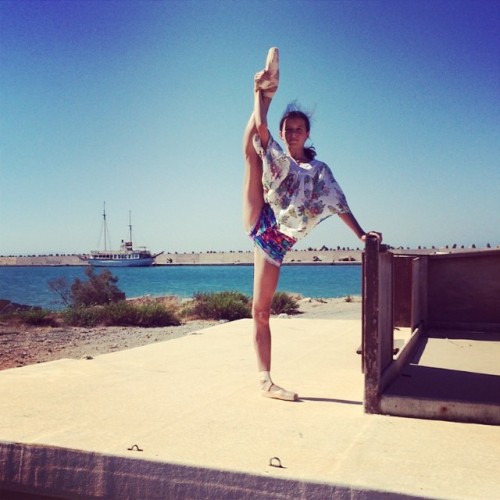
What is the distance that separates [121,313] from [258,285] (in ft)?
34.2

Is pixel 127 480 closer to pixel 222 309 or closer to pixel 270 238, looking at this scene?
pixel 270 238

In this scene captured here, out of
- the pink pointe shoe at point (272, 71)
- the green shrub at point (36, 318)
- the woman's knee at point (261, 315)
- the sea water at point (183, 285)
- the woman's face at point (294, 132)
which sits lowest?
the sea water at point (183, 285)

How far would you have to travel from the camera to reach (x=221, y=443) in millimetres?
2557

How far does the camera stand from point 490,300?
6.42 metres

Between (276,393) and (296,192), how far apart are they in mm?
1173

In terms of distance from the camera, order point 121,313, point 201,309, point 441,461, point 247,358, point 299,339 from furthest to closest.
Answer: point 201,309 → point 121,313 → point 299,339 → point 247,358 → point 441,461

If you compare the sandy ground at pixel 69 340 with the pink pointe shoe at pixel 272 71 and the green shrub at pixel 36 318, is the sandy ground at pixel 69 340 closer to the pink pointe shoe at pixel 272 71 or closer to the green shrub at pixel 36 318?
the green shrub at pixel 36 318

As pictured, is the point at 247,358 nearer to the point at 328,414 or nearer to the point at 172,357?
the point at 172,357

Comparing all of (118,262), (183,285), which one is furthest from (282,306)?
(118,262)

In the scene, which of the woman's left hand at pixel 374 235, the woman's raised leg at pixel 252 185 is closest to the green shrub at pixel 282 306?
the woman's raised leg at pixel 252 185

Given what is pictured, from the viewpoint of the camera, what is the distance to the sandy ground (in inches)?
352

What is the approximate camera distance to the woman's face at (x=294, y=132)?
3.48 meters

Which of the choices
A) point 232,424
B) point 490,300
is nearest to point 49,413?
point 232,424

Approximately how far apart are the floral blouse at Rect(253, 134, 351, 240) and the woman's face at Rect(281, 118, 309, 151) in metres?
0.16
